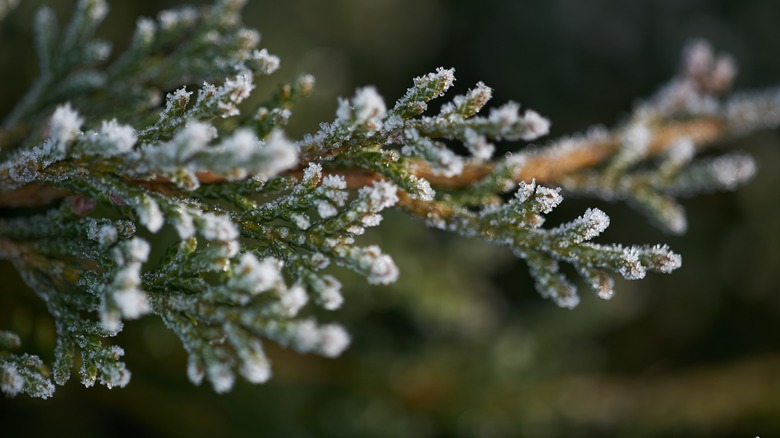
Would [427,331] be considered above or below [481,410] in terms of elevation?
above

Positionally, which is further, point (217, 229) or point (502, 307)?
point (502, 307)

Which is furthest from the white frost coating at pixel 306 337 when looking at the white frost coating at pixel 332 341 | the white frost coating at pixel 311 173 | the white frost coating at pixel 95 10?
the white frost coating at pixel 95 10

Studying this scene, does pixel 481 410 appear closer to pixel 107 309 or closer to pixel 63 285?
pixel 63 285

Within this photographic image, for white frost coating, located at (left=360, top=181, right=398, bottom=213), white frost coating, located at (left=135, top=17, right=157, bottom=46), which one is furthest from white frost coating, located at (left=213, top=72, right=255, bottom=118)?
white frost coating, located at (left=135, top=17, right=157, bottom=46)

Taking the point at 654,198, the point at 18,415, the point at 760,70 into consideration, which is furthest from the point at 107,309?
the point at 760,70

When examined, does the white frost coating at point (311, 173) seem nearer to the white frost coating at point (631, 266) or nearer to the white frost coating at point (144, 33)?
the white frost coating at point (631, 266)

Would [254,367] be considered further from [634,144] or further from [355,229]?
[634,144]

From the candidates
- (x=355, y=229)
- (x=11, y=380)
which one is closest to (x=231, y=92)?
(x=355, y=229)
